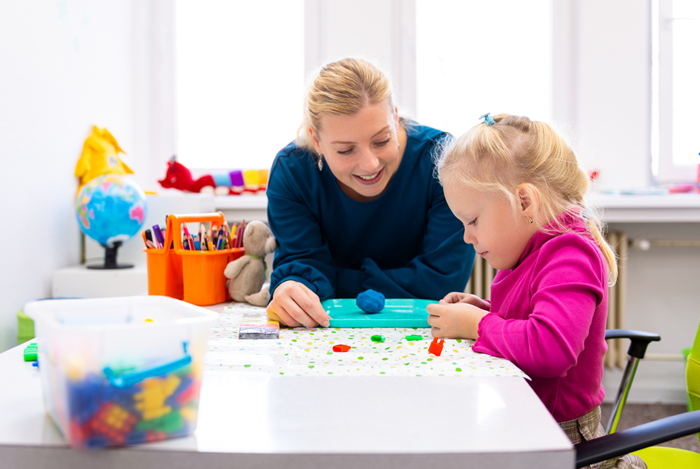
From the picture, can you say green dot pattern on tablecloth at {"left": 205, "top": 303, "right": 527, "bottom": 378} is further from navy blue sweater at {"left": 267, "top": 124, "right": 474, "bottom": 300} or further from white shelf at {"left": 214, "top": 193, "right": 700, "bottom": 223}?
white shelf at {"left": 214, "top": 193, "right": 700, "bottom": 223}

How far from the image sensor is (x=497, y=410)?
55 cm

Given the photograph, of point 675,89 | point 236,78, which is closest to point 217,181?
point 236,78

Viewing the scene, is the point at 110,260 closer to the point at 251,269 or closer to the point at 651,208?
the point at 251,269

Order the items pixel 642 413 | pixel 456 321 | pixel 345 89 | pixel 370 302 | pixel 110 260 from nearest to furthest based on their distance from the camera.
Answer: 1. pixel 456 321
2. pixel 370 302
3. pixel 345 89
4. pixel 110 260
5. pixel 642 413

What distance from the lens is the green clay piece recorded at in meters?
0.71

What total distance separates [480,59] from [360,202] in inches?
64.6

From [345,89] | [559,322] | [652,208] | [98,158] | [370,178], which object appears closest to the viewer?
[559,322]

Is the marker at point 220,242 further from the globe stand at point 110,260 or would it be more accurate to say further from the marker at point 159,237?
the globe stand at point 110,260

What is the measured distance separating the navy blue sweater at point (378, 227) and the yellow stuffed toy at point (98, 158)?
97 cm

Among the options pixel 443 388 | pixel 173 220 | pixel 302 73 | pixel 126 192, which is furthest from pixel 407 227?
pixel 302 73

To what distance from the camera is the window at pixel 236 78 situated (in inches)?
101

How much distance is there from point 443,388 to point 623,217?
1775mm

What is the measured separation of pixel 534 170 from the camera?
85cm

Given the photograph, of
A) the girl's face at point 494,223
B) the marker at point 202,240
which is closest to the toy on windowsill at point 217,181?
the marker at point 202,240
